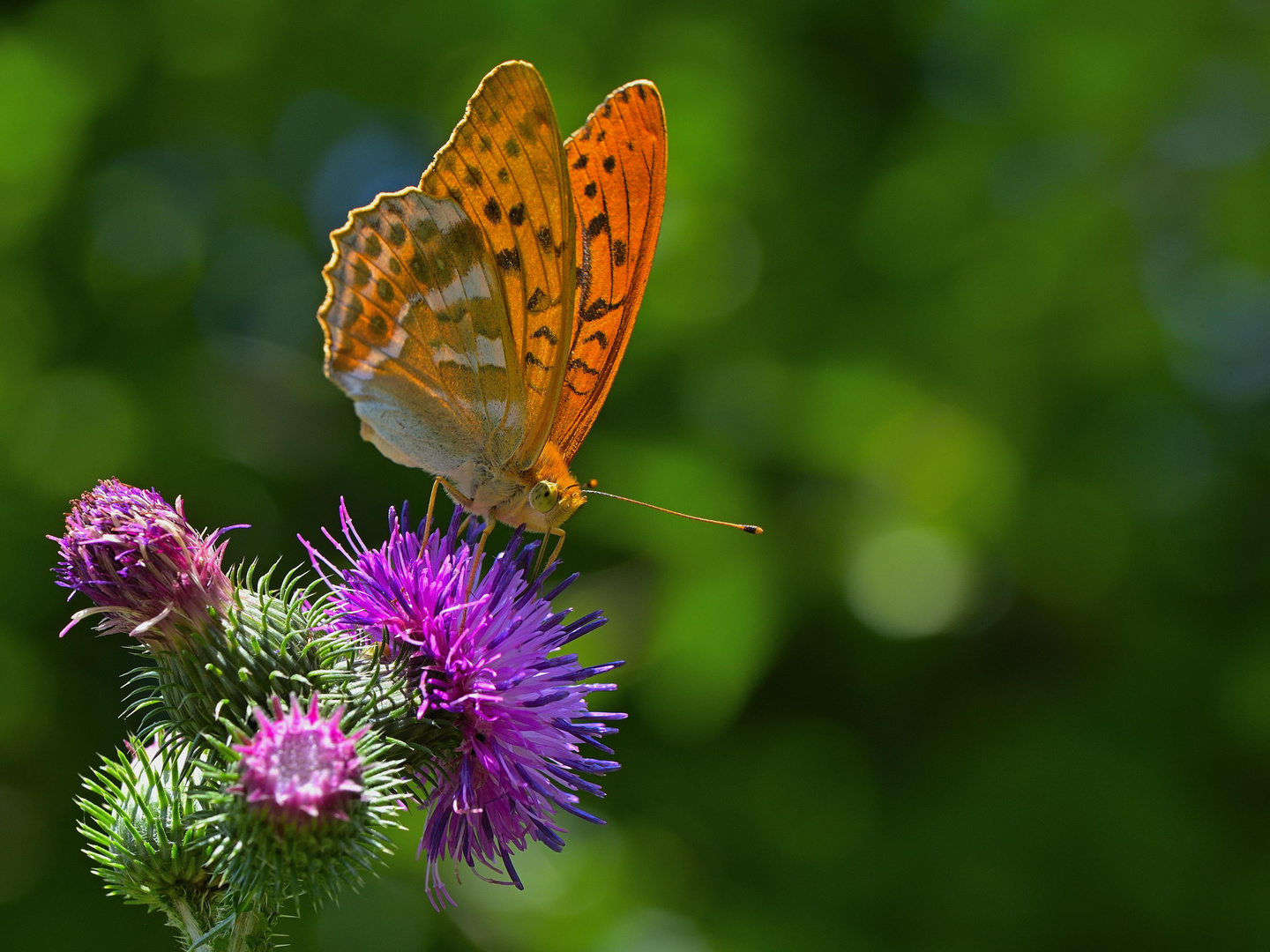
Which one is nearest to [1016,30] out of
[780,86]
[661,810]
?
[780,86]

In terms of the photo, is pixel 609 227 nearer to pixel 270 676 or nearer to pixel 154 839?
pixel 270 676

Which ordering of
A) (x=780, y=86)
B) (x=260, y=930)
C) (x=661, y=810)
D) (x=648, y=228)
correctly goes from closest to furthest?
(x=260, y=930), (x=648, y=228), (x=661, y=810), (x=780, y=86)

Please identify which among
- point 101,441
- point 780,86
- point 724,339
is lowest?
point 101,441

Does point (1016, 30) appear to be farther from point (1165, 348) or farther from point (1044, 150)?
point (1165, 348)

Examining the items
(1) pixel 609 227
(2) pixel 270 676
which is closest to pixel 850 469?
(1) pixel 609 227

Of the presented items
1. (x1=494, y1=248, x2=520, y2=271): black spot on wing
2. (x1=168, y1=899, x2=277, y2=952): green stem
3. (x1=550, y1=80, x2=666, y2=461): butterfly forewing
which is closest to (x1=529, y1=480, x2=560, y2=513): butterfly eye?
(x1=550, y1=80, x2=666, y2=461): butterfly forewing

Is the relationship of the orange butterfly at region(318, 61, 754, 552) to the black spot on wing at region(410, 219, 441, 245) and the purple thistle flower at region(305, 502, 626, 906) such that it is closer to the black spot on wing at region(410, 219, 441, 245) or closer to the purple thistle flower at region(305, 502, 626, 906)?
the black spot on wing at region(410, 219, 441, 245)
